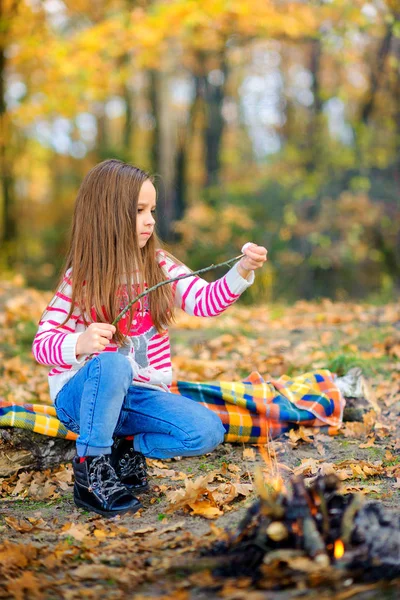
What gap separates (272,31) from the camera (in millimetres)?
11445

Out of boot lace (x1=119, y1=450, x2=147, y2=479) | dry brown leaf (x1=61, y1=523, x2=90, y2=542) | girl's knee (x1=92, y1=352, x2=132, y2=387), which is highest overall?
girl's knee (x1=92, y1=352, x2=132, y2=387)

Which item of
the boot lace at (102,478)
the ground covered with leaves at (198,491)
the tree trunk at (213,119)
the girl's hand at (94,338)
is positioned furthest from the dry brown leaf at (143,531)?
the tree trunk at (213,119)

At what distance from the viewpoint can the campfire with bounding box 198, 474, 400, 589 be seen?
1863 millimetres

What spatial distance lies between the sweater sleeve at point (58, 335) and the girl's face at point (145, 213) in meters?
0.38

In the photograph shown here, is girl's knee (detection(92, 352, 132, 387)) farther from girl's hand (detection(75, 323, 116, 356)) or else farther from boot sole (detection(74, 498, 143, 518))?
boot sole (detection(74, 498, 143, 518))

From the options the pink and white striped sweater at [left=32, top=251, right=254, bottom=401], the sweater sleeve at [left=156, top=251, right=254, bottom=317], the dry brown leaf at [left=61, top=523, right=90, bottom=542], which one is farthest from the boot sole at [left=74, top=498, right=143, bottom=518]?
the sweater sleeve at [left=156, top=251, right=254, bottom=317]

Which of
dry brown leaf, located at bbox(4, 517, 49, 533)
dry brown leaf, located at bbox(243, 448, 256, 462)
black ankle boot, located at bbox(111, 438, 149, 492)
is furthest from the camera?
dry brown leaf, located at bbox(243, 448, 256, 462)

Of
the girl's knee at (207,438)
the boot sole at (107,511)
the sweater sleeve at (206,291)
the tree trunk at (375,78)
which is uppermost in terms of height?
the tree trunk at (375,78)

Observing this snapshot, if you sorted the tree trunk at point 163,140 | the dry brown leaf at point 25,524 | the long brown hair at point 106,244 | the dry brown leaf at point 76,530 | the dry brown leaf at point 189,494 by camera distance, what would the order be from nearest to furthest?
the dry brown leaf at point 76,530 → the dry brown leaf at point 25,524 → the dry brown leaf at point 189,494 → the long brown hair at point 106,244 → the tree trunk at point 163,140

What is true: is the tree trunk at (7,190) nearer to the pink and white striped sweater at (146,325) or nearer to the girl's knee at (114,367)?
the pink and white striped sweater at (146,325)

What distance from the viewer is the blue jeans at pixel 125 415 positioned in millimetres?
2740

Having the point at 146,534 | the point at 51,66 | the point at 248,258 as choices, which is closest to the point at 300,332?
the point at 248,258

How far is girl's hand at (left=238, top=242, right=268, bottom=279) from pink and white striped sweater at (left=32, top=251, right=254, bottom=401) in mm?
57

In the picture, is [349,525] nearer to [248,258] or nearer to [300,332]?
[248,258]
